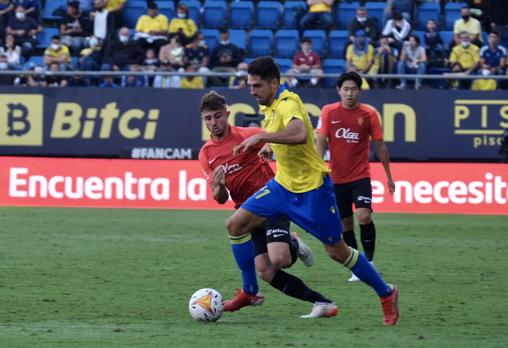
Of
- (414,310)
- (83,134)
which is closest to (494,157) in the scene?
(83,134)

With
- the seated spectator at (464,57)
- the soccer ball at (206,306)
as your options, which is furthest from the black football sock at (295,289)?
the seated spectator at (464,57)

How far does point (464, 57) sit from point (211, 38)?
5.63m

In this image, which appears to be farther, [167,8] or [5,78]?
[167,8]

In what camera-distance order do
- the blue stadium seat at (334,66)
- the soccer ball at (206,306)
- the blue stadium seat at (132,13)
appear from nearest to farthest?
the soccer ball at (206,306) < the blue stadium seat at (334,66) < the blue stadium seat at (132,13)

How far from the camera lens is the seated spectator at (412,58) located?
80.3 ft

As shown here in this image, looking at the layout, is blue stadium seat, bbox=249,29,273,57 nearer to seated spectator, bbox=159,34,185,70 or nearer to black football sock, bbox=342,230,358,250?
seated spectator, bbox=159,34,185,70

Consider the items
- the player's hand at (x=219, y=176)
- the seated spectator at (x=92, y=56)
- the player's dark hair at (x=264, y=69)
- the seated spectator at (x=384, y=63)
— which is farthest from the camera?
the seated spectator at (x=92, y=56)

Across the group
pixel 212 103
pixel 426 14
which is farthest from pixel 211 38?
pixel 212 103

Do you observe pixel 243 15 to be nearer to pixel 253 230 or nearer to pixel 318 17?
pixel 318 17

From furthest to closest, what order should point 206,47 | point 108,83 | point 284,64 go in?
point 284,64, point 206,47, point 108,83

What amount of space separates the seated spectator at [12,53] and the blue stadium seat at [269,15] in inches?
219

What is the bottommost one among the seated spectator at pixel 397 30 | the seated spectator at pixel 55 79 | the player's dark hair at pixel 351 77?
the seated spectator at pixel 55 79

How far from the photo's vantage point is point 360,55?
2472 cm

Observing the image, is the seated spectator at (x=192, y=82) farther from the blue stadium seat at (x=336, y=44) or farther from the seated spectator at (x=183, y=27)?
the blue stadium seat at (x=336, y=44)
